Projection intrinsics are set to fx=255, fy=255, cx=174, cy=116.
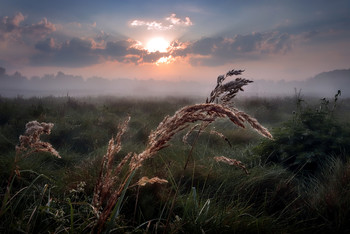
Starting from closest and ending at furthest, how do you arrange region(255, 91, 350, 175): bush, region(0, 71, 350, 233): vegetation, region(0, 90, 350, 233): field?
region(0, 71, 350, 233): vegetation → region(0, 90, 350, 233): field → region(255, 91, 350, 175): bush

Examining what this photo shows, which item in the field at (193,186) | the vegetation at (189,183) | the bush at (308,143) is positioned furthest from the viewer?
the bush at (308,143)

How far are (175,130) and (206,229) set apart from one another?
130 centimetres

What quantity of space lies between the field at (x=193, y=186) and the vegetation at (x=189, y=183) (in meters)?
0.01

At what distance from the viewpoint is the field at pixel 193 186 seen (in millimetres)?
1824

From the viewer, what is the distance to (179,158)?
166 inches

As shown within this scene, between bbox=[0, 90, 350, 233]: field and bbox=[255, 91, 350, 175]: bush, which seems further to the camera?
bbox=[255, 91, 350, 175]: bush

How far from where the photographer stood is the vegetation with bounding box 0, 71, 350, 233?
1.34 meters

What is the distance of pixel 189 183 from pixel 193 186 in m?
0.12

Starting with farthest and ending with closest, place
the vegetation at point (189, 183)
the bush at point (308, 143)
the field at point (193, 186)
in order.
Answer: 1. the bush at point (308, 143)
2. the field at point (193, 186)
3. the vegetation at point (189, 183)

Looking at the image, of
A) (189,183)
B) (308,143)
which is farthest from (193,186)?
(308,143)

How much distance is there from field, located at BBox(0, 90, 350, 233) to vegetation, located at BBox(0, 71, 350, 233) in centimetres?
1

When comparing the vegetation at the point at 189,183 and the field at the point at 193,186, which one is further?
the field at the point at 193,186

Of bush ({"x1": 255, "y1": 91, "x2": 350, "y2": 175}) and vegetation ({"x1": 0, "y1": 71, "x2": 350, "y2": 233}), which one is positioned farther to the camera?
bush ({"x1": 255, "y1": 91, "x2": 350, "y2": 175})

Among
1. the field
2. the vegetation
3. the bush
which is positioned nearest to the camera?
the vegetation
